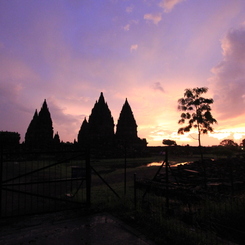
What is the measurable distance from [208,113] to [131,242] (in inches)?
385

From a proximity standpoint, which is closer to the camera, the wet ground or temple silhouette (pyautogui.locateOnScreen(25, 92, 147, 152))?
the wet ground

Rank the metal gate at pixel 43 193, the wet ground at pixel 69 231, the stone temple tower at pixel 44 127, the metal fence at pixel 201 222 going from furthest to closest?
the stone temple tower at pixel 44 127 < the metal gate at pixel 43 193 < the metal fence at pixel 201 222 < the wet ground at pixel 69 231

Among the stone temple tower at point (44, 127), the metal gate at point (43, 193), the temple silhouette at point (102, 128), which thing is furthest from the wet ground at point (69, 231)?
the stone temple tower at point (44, 127)

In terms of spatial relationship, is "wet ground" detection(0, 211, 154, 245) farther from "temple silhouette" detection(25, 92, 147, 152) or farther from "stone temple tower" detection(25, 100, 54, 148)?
"stone temple tower" detection(25, 100, 54, 148)

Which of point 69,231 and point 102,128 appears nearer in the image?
point 69,231

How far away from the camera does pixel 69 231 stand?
15.5ft

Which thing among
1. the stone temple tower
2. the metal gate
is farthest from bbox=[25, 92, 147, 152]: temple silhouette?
the metal gate

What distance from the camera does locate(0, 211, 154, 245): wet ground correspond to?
4.24m

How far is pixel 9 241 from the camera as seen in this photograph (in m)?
4.29

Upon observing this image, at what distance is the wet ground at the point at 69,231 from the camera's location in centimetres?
424

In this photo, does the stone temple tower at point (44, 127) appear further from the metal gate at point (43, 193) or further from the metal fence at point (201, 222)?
the metal fence at point (201, 222)

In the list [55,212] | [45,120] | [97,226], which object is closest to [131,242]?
[97,226]

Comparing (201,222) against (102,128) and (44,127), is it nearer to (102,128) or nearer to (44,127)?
(102,128)

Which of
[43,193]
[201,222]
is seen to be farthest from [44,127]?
[201,222]
